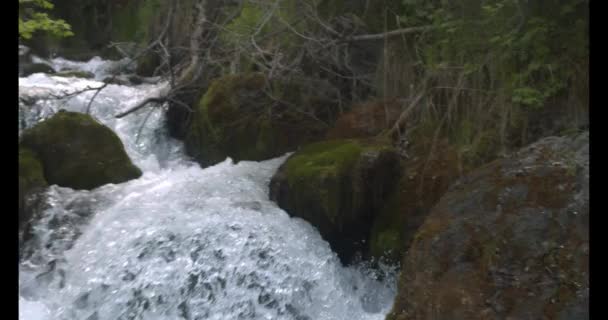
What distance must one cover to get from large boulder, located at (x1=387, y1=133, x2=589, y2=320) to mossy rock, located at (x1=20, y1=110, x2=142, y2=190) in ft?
14.7

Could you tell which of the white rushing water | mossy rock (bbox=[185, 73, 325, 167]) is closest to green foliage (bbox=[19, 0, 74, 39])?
the white rushing water

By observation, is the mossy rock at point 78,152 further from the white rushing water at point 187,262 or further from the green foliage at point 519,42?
the green foliage at point 519,42

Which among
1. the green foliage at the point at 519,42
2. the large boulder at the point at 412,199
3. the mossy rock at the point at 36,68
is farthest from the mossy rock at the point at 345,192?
the mossy rock at the point at 36,68

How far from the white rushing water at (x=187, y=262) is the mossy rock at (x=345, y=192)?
0.14 metres

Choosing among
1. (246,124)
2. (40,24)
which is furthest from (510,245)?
(246,124)

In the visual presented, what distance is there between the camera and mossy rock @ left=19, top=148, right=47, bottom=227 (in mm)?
6191

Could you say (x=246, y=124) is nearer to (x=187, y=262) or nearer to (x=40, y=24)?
(x=187, y=262)

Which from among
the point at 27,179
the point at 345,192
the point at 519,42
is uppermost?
the point at 519,42

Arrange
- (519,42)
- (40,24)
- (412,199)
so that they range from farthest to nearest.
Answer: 1. (412,199)
2. (40,24)
3. (519,42)

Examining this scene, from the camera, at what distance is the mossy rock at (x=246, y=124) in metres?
7.64

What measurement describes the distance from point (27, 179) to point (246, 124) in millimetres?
2584

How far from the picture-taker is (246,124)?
7836 mm
